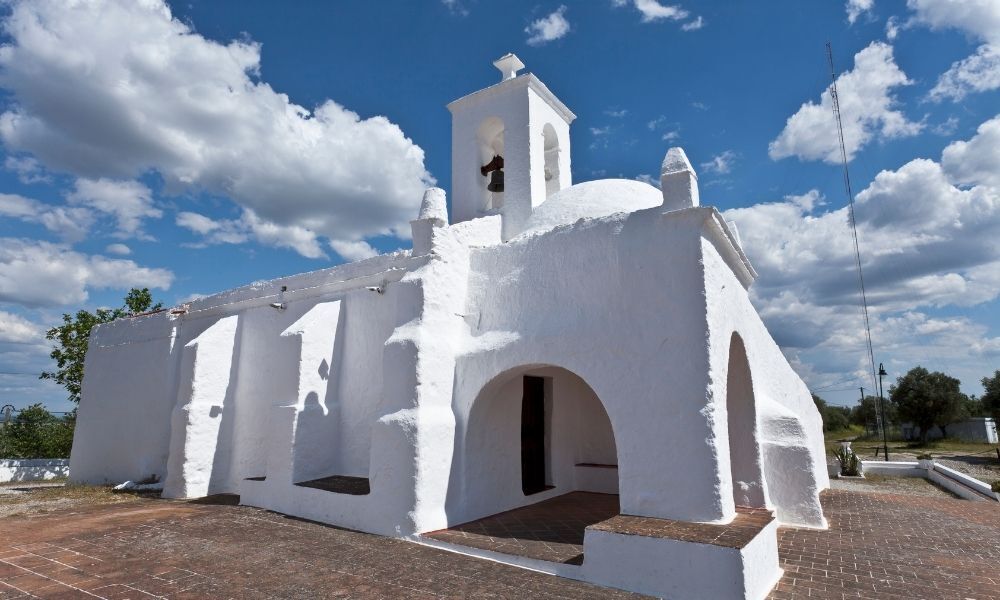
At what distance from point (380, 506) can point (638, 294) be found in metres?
4.36

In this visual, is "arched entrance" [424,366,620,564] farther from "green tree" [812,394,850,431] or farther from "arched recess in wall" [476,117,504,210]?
"green tree" [812,394,850,431]

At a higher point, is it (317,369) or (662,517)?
(317,369)

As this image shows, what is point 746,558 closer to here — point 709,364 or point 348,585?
point 709,364

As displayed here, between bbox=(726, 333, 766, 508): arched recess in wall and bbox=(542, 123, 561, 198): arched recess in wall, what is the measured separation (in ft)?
17.5

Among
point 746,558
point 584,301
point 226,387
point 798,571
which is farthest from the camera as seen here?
point 226,387

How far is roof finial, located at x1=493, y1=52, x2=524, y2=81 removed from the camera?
→ 10.9 meters

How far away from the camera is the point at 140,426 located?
12.3 m

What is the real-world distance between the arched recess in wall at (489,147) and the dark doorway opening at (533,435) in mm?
3958

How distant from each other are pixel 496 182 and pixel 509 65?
2414 mm

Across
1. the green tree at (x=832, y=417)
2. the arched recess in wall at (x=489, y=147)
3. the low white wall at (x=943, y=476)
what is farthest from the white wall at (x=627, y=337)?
the green tree at (x=832, y=417)

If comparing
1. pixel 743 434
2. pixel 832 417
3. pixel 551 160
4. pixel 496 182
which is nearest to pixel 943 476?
pixel 743 434

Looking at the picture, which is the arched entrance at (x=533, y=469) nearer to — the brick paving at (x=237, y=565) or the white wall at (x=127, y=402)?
the brick paving at (x=237, y=565)

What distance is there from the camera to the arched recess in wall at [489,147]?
11.1m

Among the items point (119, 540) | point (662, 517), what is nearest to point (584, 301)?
point (662, 517)
